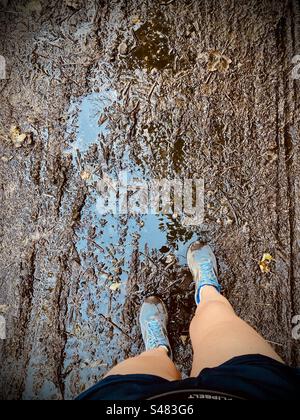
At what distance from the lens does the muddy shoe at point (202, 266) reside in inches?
83.4

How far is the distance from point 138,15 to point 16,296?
1869 millimetres

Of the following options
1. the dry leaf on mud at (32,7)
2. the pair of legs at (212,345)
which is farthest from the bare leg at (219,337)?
the dry leaf on mud at (32,7)

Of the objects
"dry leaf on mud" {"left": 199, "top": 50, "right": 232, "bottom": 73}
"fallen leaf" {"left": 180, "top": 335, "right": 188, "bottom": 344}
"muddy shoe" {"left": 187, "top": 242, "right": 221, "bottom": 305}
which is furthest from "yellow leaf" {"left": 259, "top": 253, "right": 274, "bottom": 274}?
"dry leaf on mud" {"left": 199, "top": 50, "right": 232, "bottom": 73}

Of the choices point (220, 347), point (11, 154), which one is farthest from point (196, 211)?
point (11, 154)

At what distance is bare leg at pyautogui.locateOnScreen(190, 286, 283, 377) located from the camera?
4.87ft

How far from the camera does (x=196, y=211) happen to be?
223 cm

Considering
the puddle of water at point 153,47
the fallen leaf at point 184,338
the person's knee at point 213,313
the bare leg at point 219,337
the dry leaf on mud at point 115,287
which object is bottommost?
the fallen leaf at point 184,338

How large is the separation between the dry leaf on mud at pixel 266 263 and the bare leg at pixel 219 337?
359 millimetres

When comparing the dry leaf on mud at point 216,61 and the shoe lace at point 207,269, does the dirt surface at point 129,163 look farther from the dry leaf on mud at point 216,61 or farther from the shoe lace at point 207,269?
the shoe lace at point 207,269

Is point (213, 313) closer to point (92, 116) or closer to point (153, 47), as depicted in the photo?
point (92, 116)

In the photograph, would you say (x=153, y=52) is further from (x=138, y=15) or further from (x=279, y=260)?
(x=279, y=260)

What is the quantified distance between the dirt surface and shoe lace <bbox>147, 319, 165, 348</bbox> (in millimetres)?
128

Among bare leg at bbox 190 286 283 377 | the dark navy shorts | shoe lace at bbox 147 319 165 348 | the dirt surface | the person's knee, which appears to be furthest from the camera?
the dirt surface

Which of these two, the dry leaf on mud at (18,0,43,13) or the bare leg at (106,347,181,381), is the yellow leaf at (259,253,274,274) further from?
the dry leaf on mud at (18,0,43,13)
